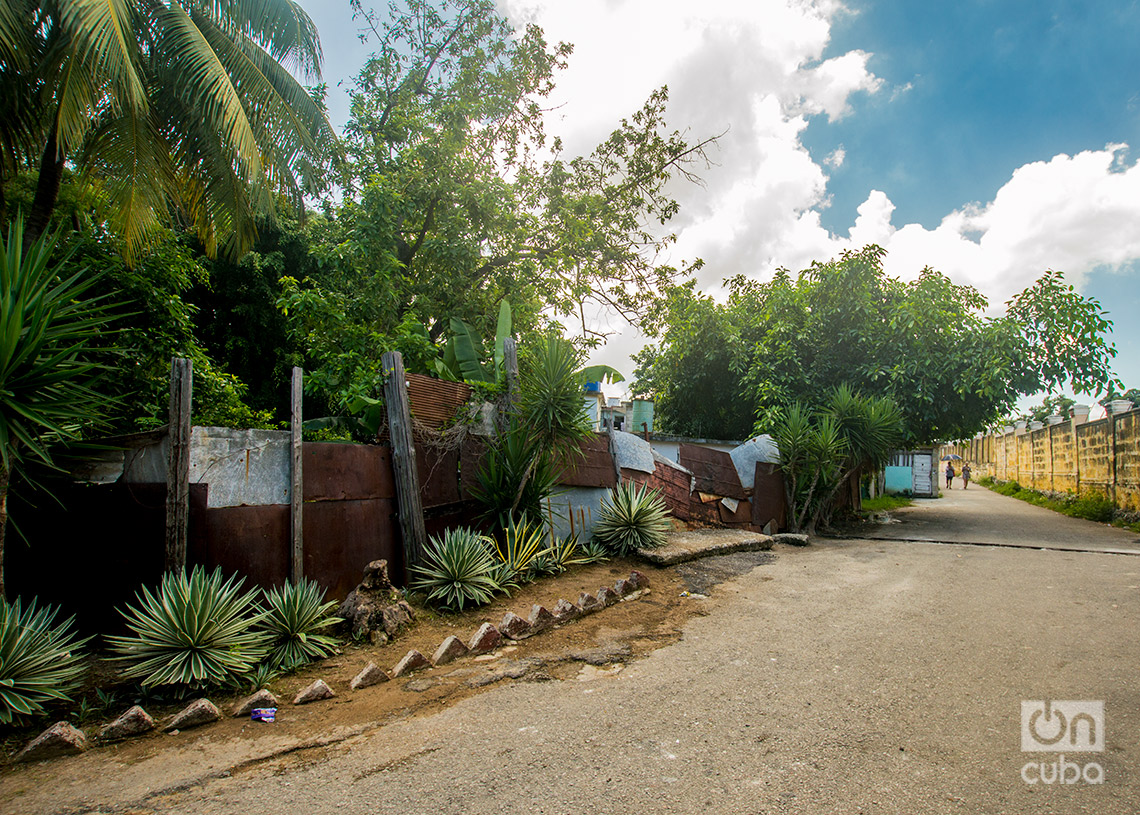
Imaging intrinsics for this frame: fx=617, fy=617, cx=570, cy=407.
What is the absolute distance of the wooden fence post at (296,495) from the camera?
518 centimetres

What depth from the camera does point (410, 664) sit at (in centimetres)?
435

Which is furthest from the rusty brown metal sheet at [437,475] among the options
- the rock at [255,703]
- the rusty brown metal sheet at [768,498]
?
the rusty brown metal sheet at [768,498]

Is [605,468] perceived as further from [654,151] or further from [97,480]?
[654,151]

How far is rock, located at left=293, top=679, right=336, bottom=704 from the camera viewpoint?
386cm

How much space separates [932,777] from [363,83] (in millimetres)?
16737

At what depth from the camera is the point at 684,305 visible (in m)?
15.1

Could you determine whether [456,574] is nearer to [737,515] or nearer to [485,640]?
[485,640]

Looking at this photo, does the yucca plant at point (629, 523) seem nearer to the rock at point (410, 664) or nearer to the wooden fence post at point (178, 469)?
the rock at point (410, 664)

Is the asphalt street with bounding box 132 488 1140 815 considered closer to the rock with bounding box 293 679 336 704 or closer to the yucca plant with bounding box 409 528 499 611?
the rock with bounding box 293 679 336 704

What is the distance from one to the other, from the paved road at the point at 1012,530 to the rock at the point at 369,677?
10.5 meters

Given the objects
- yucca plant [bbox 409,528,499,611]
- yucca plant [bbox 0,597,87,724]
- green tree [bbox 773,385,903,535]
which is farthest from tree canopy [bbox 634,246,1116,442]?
yucca plant [bbox 0,597,87,724]

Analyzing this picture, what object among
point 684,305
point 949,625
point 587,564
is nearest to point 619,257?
point 684,305

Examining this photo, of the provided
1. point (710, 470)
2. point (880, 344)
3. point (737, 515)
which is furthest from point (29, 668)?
point (880, 344)

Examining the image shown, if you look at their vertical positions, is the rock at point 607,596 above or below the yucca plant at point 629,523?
below
